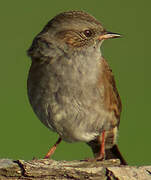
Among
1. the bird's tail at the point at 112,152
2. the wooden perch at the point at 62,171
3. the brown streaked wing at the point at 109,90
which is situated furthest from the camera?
the bird's tail at the point at 112,152

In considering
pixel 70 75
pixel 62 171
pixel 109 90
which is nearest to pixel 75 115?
pixel 70 75

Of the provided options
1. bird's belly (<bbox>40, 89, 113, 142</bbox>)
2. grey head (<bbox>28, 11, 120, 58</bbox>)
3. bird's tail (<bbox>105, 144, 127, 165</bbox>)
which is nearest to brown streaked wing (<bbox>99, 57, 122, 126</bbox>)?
bird's belly (<bbox>40, 89, 113, 142</bbox>)

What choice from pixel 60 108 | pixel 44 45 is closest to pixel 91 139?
pixel 60 108

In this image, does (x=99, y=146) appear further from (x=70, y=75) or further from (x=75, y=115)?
(x=70, y=75)

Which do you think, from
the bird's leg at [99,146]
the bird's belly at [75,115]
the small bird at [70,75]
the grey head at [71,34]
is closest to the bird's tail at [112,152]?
the bird's leg at [99,146]

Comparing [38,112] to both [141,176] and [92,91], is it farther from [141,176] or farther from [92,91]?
[141,176]

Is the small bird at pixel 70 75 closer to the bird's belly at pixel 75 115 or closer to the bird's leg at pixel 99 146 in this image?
the bird's belly at pixel 75 115

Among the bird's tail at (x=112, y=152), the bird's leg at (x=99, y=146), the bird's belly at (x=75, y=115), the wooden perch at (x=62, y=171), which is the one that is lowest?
the bird's tail at (x=112, y=152)
